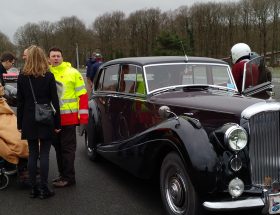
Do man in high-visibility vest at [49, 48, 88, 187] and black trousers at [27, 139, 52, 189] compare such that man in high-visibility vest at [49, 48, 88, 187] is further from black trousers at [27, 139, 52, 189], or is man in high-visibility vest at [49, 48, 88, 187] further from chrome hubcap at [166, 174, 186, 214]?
chrome hubcap at [166, 174, 186, 214]

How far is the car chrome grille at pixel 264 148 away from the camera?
3.88m

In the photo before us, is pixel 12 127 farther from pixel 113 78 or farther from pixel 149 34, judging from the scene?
pixel 149 34

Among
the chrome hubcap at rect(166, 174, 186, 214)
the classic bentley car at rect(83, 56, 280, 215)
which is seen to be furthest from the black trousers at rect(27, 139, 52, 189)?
the chrome hubcap at rect(166, 174, 186, 214)

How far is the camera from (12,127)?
5.73 m

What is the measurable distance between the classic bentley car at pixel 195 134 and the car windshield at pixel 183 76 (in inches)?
0.5

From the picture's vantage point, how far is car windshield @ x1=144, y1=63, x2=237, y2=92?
213 inches

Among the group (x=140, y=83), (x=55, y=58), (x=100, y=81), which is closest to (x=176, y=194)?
(x=140, y=83)

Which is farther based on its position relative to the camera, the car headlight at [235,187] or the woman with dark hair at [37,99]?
the woman with dark hair at [37,99]

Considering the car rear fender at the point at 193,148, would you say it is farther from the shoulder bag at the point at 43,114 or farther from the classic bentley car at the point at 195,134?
the shoulder bag at the point at 43,114

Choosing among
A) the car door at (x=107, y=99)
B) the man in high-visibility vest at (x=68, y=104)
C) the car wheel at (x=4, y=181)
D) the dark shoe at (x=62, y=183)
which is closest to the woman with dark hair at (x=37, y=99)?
the man in high-visibility vest at (x=68, y=104)

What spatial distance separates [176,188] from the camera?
4211mm

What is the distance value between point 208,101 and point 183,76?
1.09 metres

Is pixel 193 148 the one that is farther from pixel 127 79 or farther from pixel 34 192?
pixel 34 192

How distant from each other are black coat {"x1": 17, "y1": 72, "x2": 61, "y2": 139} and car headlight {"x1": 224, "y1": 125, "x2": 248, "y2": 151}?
243cm
